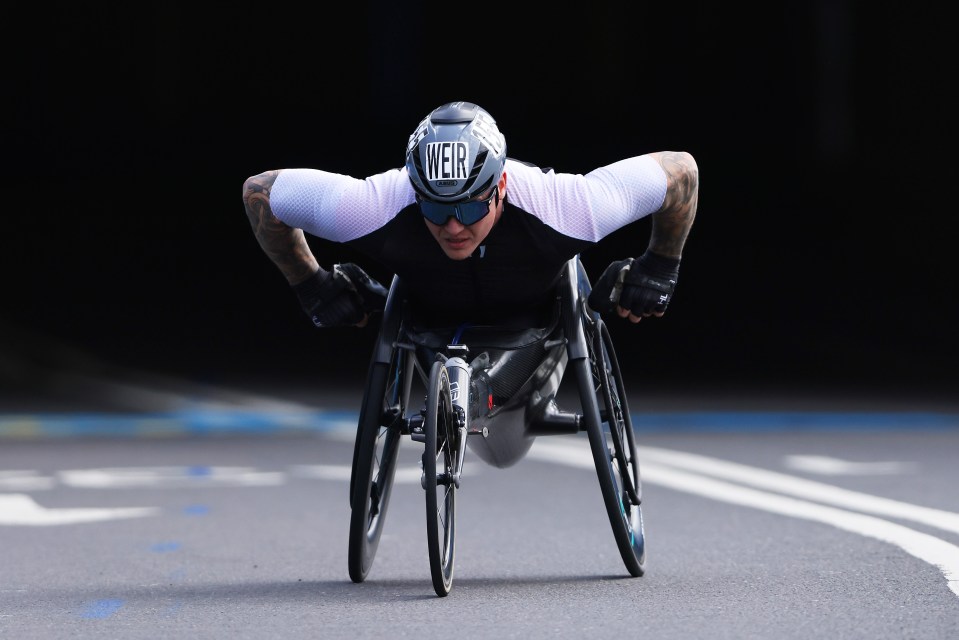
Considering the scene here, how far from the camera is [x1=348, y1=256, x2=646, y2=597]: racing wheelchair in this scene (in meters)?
6.52

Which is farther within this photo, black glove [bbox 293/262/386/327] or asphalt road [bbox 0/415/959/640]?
black glove [bbox 293/262/386/327]

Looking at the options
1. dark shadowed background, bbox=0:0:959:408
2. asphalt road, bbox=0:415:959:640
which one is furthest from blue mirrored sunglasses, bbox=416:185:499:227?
dark shadowed background, bbox=0:0:959:408

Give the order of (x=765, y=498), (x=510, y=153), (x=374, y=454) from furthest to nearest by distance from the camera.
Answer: (x=510, y=153) < (x=765, y=498) < (x=374, y=454)

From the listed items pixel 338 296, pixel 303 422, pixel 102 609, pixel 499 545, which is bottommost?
pixel 303 422

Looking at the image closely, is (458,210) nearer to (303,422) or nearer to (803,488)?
(803,488)

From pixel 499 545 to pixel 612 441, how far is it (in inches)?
48.6

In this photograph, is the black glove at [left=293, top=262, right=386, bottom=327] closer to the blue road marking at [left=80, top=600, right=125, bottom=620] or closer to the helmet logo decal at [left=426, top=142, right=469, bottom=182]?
the helmet logo decal at [left=426, top=142, right=469, bottom=182]

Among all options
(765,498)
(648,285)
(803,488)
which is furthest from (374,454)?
(803,488)

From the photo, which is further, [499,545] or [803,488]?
[803,488]

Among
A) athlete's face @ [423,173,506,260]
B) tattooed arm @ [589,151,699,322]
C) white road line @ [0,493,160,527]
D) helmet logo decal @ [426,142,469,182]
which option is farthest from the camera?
white road line @ [0,493,160,527]

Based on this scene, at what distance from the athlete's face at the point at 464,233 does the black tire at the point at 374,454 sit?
0.53 meters

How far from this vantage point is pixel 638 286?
23.1ft

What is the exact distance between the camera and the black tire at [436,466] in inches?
243

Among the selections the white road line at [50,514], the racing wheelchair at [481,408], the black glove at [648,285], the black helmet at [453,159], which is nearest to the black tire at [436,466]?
the racing wheelchair at [481,408]
